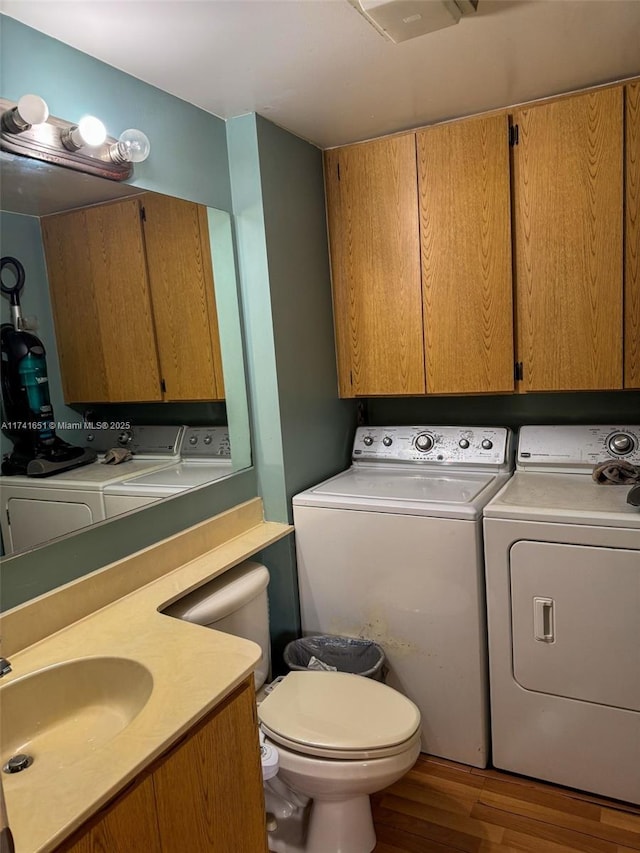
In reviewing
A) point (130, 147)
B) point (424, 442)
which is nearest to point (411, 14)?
point (130, 147)

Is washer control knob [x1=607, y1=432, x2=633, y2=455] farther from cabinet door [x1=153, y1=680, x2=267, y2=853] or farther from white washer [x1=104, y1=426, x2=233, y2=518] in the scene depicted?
cabinet door [x1=153, y1=680, x2=267, y2=853]

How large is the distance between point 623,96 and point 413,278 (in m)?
0.89

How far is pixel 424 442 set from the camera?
2498 mm

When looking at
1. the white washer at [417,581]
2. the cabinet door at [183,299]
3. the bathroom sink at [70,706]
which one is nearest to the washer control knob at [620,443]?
the white washer at [417,581]

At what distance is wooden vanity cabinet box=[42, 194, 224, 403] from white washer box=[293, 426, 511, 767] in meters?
0.67

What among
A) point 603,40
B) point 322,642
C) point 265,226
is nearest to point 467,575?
point 322,642

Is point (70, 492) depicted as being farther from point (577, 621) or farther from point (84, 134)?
point (577, 621)

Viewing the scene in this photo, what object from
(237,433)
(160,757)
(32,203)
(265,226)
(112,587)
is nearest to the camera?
(160,757)

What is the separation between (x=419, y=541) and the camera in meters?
1.98

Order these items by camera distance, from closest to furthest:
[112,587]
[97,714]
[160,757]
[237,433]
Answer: [160,757]
[97,714]
[112,587]
[237,433]

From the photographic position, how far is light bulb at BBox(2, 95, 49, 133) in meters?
1.25

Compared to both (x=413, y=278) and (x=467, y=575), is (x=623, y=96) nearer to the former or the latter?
(x=413, y=278)

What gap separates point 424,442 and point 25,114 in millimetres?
1796

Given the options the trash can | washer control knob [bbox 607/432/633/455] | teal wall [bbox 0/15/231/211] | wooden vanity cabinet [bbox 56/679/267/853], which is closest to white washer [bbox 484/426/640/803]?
washer control knob [bbox 607/432/633/455]
